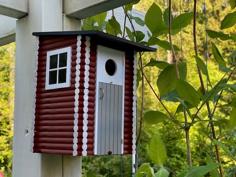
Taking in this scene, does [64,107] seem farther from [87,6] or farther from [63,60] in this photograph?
[87,6]

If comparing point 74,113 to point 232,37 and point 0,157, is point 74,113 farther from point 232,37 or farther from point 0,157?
point 0,157

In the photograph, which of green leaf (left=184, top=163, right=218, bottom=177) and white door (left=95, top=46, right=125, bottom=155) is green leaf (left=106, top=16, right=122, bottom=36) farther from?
green leaf (left=184, top=163, right=218, bottom=177)

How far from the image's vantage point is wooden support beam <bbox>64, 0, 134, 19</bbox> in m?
0.74

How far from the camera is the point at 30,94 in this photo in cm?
80

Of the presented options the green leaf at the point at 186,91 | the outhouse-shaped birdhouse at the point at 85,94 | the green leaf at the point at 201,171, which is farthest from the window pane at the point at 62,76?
the green leaf at the point at 201,171

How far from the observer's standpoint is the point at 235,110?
0.58 meters

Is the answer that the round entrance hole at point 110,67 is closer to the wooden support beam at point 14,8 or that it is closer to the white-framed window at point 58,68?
the white-framed window at point 58,68

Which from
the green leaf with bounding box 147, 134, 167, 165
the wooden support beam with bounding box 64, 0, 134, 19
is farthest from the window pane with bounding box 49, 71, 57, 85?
the green leaf with bounding box 147, 134, 167, 165

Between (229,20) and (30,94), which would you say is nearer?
(229,20)

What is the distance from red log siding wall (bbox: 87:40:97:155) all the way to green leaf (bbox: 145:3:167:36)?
0.14 metres

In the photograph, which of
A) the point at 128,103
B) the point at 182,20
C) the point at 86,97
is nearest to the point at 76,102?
the point at 86,97

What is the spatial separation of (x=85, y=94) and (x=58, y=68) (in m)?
0.09

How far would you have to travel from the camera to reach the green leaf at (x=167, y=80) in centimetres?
66

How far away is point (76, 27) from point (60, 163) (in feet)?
0.90
